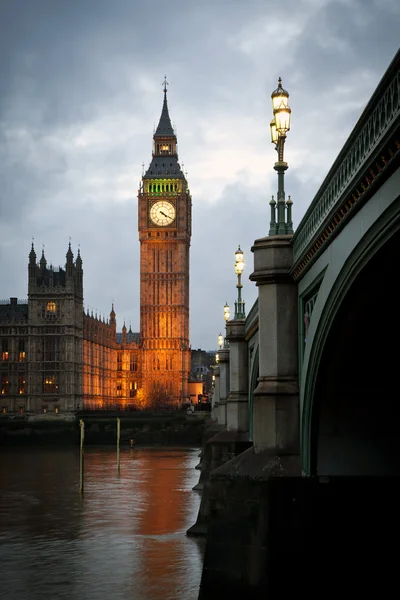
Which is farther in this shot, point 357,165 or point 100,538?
point 100,538

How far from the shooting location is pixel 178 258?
169375 millimetres

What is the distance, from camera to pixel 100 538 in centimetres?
3050

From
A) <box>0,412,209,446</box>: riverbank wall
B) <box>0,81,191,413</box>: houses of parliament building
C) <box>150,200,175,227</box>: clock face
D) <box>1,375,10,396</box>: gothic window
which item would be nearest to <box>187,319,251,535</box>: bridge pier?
<box>0,412,209,446</box>: riverbank wall

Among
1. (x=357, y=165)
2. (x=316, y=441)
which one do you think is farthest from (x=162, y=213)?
(x=357, y=165)

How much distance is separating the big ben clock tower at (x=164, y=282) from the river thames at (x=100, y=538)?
10416 centimetres

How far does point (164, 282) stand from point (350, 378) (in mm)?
154489

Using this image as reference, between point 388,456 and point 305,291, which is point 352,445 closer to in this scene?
point 388,456

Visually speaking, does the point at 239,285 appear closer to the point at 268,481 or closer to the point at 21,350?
the point at 268,481

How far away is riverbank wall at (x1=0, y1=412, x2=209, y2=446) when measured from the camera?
117m

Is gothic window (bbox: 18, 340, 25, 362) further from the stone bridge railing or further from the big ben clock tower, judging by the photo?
the stone bridge railing

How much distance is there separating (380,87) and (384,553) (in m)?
8.59

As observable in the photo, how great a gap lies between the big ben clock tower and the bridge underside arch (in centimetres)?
14856

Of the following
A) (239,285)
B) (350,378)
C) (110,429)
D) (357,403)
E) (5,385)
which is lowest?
(110,429)

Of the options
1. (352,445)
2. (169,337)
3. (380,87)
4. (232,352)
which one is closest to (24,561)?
(232,352)
